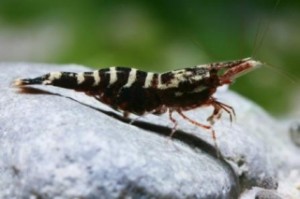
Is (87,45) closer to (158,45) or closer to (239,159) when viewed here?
(158,45)

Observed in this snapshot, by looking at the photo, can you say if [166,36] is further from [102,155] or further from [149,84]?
[102,155]

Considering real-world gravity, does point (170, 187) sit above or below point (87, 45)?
above

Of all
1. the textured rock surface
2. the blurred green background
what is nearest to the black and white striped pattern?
the textured rock surface

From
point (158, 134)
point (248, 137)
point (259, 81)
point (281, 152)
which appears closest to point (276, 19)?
point (259, 81)

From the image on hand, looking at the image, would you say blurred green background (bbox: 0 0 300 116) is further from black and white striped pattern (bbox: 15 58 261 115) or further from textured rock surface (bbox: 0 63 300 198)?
black and white striped pattern (bbox: 15 58 261 115)

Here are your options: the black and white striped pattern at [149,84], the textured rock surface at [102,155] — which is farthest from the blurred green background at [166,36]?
the black and white striped pattern at [149,84]

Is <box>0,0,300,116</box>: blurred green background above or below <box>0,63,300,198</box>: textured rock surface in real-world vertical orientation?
below
